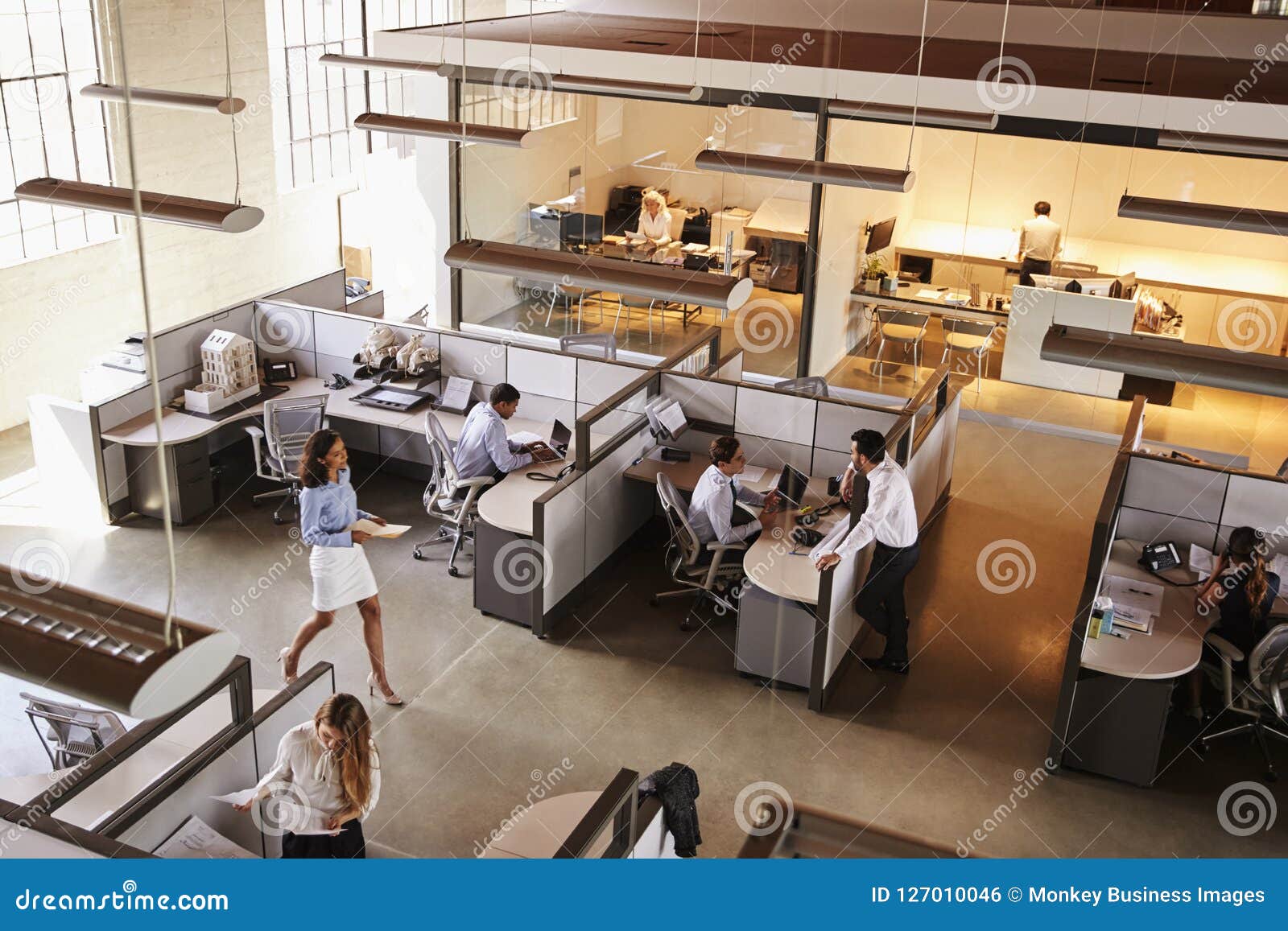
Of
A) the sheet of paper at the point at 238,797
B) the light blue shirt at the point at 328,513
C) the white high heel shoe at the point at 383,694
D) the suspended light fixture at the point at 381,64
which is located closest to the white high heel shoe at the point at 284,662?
the white high heel shoe at the point at 383,694

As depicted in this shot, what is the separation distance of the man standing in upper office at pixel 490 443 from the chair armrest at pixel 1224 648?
3917 mm

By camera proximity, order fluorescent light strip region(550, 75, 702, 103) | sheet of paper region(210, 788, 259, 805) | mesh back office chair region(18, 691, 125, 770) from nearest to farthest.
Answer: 1. sheet of paper region(210, 788, 259, 805)
2. mesh back office chair region(18, 691, 125, 770)
3. fluorescent light strip region(550, 75, 702, 103)

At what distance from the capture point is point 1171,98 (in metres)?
8.18

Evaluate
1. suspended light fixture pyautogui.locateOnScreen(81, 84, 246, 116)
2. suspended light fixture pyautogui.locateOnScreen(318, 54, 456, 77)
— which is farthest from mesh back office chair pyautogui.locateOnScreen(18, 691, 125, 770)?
suspended light fixture pyautogui.locateOnScreen(318, 54, 456, 77)

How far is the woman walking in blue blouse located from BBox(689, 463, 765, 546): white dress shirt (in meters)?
1.79

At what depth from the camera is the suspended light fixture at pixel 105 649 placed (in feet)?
8.01

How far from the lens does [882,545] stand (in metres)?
6.23

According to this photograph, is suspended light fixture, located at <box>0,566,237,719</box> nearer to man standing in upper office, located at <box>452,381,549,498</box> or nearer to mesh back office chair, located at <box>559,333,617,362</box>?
man standing in upper office, located at <box>452,381,549,498</box>

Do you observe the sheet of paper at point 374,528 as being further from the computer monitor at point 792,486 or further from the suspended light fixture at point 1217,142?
the suspended light fixture at point 1217,142

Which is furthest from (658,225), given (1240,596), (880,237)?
(1240,596)

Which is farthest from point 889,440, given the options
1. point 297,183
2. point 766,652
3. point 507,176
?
point 297,183

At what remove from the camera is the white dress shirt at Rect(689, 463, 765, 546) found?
6410 millimetres

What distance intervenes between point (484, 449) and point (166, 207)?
2279mm

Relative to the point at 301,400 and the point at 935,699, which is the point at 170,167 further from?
the point at 935,699
